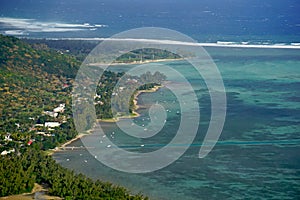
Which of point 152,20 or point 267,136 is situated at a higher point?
point 152,20

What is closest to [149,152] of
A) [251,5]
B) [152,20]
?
[152,20]

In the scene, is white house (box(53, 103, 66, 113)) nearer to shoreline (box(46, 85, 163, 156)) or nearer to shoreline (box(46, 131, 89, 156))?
shoreline (box(46, 85, 163, 156))

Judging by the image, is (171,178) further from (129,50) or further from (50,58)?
(129,50)

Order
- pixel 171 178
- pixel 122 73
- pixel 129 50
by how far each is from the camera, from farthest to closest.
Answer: pixel 129 50 → pixel 122 73 → pixel 171 178

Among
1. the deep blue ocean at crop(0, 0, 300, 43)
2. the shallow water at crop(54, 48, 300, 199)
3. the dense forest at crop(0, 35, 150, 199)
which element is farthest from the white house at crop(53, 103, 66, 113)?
the deep blue ocean at crop(0, 0, 300, 43)

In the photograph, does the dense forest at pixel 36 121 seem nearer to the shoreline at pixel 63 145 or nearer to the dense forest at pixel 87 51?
the shoreline at pixel 63 145

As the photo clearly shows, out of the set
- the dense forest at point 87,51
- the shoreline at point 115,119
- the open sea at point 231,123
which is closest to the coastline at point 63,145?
the shoreline at point 115,119

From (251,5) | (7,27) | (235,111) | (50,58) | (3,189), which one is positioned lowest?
(3,189)
